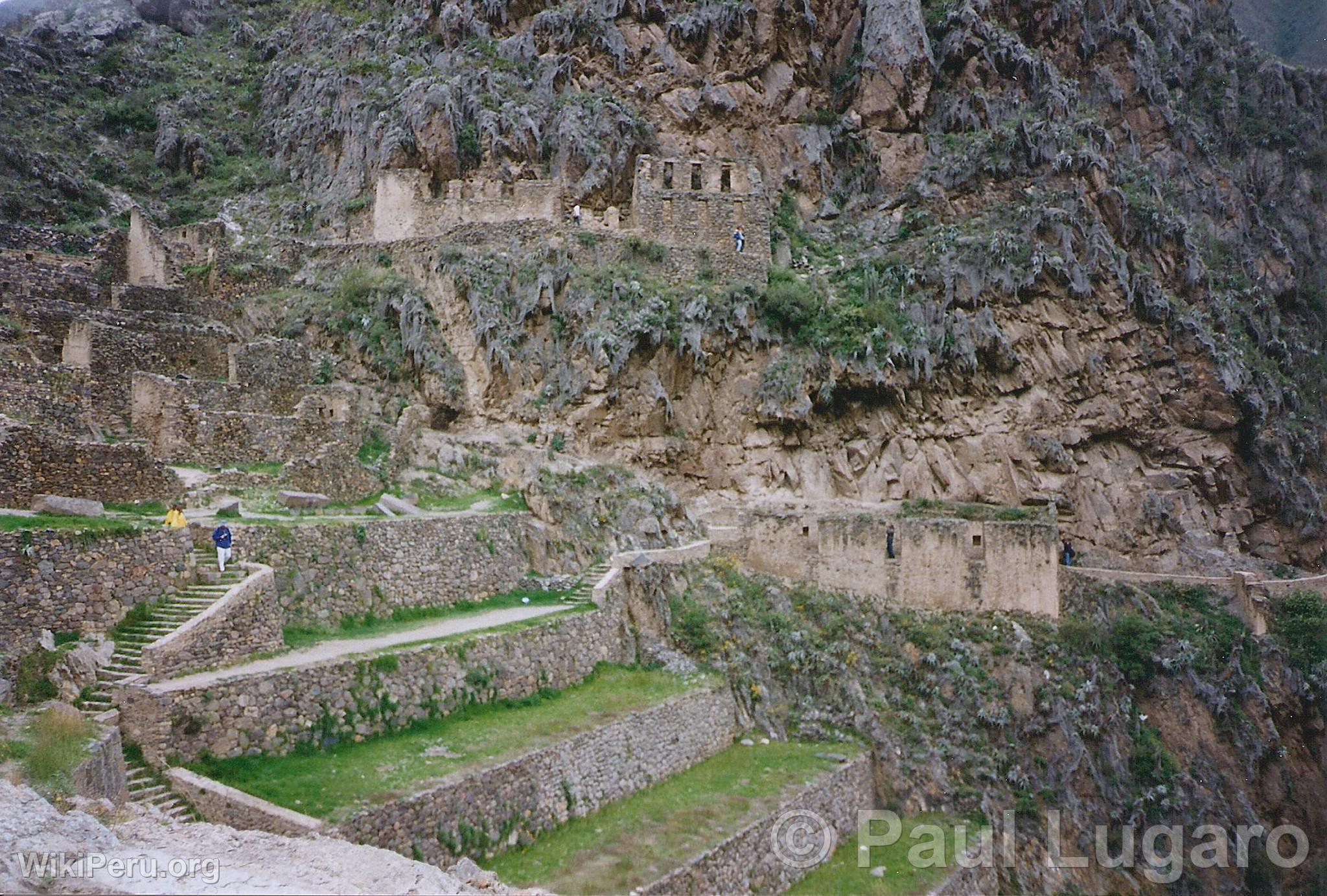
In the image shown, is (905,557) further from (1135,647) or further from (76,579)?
(76,579)

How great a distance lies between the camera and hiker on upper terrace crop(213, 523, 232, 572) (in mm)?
15805

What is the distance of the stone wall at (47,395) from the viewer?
770 inches

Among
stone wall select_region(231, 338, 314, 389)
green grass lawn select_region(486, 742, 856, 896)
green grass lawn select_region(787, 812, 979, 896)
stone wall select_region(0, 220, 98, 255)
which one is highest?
stone wall select_region(0, 220, 98, 255)

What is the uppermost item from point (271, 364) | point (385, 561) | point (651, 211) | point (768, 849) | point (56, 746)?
point (651, 211)

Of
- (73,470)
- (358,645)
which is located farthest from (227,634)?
(73,470)

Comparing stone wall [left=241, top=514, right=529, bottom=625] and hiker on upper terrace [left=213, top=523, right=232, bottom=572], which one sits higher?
hiker on upper terrace [left=213, top=523, right=232, bottom=572]

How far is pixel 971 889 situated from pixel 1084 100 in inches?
1452

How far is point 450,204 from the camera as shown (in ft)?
103

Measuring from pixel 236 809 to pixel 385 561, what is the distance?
725cm

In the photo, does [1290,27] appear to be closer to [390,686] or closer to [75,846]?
[390,686]

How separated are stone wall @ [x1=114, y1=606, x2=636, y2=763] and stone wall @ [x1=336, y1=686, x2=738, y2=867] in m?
2.01

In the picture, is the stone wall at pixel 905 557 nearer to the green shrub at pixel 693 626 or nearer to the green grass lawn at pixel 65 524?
the green shrub at pixel 693 626

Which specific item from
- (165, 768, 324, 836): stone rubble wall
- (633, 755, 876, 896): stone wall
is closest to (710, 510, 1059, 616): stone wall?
(633, 755, 876, 896): stone wall

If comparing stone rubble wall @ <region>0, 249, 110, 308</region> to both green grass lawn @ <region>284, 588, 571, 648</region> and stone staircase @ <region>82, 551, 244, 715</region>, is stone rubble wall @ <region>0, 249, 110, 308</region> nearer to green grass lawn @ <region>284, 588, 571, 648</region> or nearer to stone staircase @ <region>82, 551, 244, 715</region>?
stone staircase @ <region>82, 551, 244, 715</region>
